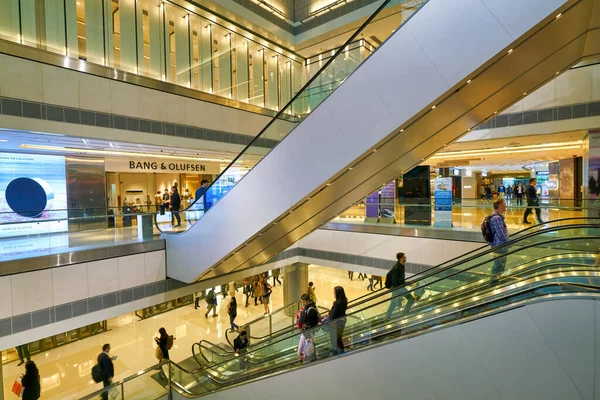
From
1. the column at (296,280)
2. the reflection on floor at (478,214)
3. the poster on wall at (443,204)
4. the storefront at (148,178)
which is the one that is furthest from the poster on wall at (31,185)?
the reflection on floor at (478,214)

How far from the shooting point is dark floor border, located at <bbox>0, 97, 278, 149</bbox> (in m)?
7.75

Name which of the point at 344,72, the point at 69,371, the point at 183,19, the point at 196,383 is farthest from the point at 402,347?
the point at 183,19

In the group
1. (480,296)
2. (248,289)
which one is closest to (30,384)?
(248,289)

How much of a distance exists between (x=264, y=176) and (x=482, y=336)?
15.7 feet

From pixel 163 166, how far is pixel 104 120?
5.37m

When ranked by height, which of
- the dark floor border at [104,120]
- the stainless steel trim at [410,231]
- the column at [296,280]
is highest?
the dark floor border at [104,120]

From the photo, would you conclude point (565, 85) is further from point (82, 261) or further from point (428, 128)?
point (82, 261)

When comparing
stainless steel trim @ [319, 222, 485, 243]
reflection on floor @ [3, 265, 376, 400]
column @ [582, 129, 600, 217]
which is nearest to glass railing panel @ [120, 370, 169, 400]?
reflection on floor @ [3, 265, 376, 400]

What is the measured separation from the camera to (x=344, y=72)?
572 centimetres

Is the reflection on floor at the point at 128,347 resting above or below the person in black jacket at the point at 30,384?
below

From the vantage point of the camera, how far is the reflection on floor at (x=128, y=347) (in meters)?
9.69

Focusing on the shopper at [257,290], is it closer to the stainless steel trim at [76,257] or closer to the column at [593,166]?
the stainless steel trim at [76,257]

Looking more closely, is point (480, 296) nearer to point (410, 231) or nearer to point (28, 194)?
point (410, 231)

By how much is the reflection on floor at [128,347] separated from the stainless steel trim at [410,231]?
5.89 meters
